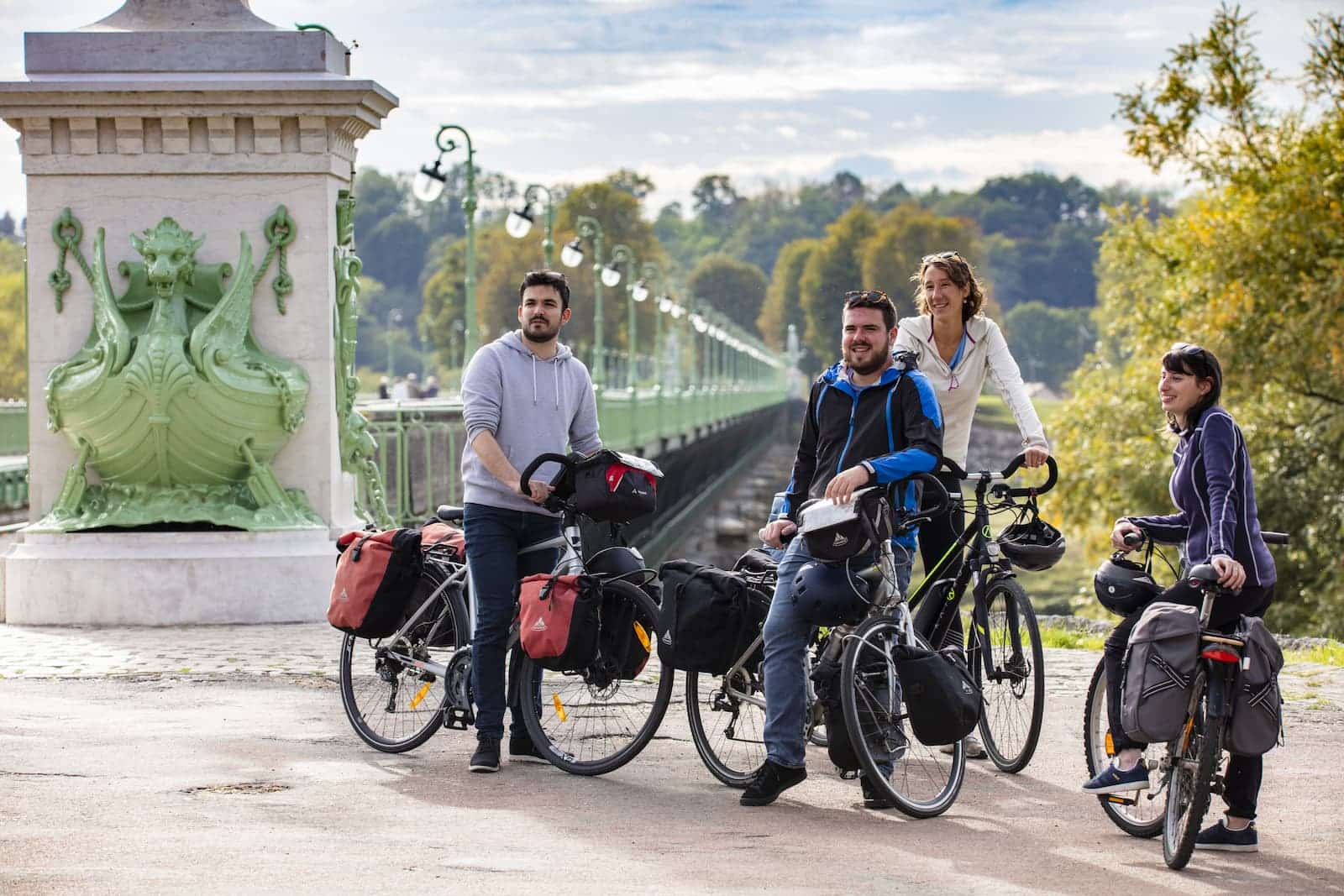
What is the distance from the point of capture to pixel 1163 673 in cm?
555

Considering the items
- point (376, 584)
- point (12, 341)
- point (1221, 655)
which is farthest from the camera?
point (12, 341)

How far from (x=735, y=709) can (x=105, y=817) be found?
6.28 ft

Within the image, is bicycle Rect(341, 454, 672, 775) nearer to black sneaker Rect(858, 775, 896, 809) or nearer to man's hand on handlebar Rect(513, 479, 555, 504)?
man's hand on handlebar Rect(513, 479, 555, 504)

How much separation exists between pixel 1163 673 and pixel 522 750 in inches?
97.8

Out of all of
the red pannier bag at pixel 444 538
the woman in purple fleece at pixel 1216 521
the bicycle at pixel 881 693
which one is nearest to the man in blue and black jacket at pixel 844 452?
the bicycle at pixel 881 693

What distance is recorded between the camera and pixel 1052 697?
9133mm

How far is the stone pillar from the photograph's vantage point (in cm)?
1145

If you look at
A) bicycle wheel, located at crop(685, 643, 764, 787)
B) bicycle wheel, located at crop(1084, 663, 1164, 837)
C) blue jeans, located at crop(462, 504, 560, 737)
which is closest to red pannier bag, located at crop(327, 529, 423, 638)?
blue jeans, located at crop(462, 504, 560, 737)

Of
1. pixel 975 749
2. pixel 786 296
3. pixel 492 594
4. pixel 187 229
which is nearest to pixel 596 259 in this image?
pixel 187 229

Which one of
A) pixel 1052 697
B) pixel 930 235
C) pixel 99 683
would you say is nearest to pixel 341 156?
pixel 99 683

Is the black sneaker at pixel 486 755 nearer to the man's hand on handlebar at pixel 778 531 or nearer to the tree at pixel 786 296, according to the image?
the man's hand on handlebar at pixel 778 531

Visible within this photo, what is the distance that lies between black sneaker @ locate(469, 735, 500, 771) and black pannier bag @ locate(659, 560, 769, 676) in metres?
0.76

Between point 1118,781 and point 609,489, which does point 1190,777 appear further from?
point 609,489

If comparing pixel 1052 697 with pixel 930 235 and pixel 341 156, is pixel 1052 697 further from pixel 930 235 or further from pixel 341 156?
pixel 930 235
